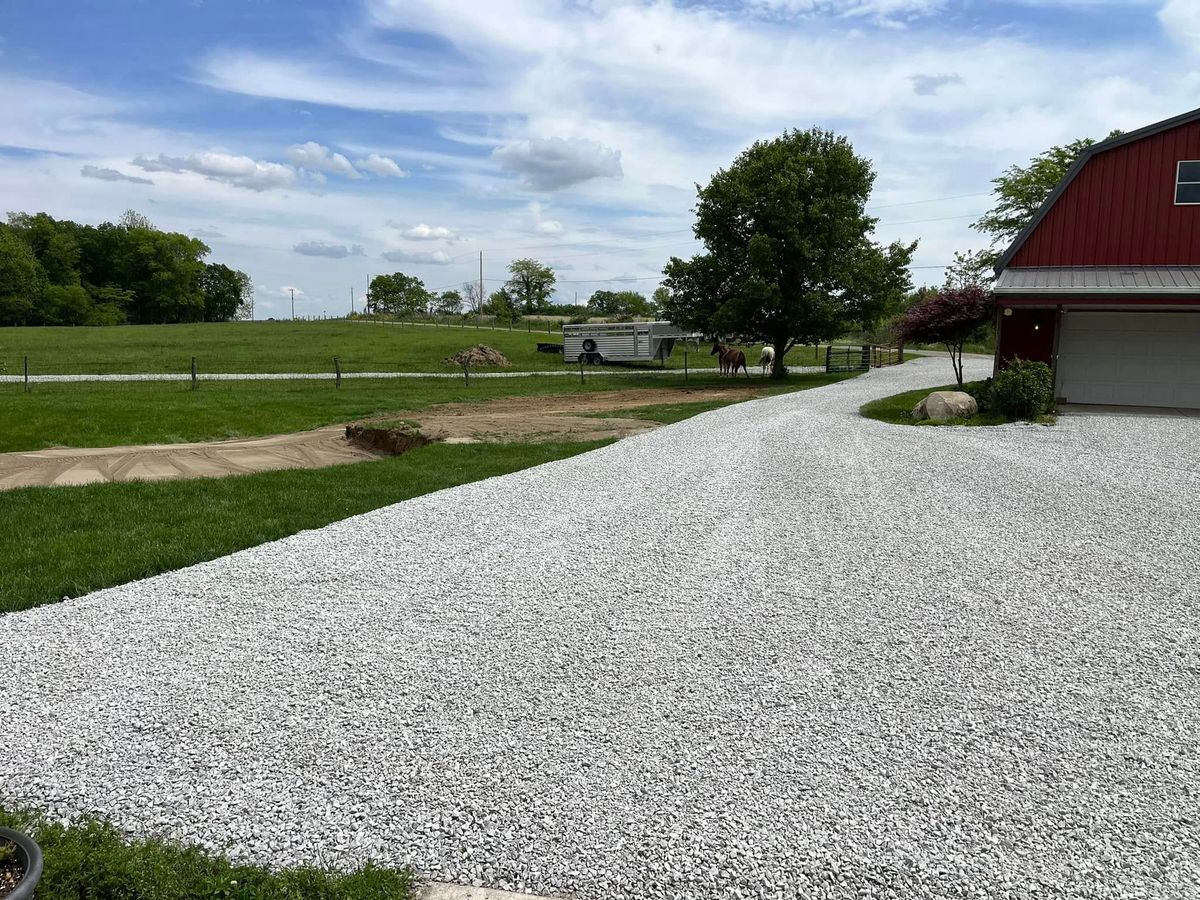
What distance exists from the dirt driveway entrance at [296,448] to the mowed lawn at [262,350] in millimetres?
16146

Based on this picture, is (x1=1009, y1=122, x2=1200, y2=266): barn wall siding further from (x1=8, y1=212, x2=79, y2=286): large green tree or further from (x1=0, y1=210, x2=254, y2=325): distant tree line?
(x1=8, y1=212, x2=79, y2=286): large green tree

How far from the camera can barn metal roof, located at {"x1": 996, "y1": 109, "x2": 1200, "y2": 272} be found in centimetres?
1719

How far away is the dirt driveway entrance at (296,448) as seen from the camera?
11.3 metres

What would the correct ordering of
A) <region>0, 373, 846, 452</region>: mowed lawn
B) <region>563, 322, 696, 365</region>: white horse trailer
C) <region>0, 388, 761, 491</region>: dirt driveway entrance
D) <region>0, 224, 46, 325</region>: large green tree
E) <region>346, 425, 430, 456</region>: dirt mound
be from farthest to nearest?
<region>0, 224, 46, 325</region>: large green tree → <region>563, 322, 696, 365</region>: white horse trailer → <region>346, 425, 430, 456</region>: dirt mound → <region>0, 373, 846, 452</region>: mowed lawn → <region>0, 388, 761, 491</region>: dirt driveway entrance

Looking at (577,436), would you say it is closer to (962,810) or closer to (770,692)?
(770,692)

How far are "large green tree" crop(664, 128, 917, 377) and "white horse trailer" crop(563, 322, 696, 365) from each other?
842 cm

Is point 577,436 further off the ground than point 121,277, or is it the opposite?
point 121,277

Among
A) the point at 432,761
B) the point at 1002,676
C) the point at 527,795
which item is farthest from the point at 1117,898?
the point at 432,761

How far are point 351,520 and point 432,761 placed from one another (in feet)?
16.6

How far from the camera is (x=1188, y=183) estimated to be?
1736cm

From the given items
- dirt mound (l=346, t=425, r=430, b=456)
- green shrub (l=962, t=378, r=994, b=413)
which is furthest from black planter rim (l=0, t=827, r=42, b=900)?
green shrub (l=962, t=378, r=994, b=413)

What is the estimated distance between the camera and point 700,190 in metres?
30.4

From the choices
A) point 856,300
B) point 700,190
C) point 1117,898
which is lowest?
point 1117,898

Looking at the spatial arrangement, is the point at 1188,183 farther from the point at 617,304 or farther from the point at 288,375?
the point at 617,304
